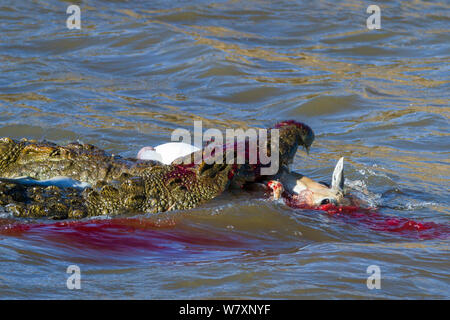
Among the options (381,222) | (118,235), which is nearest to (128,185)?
(118,235)

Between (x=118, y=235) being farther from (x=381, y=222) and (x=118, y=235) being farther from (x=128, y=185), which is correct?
(x=381, y=222)

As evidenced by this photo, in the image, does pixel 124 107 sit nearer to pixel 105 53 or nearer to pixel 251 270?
pixel 105 53

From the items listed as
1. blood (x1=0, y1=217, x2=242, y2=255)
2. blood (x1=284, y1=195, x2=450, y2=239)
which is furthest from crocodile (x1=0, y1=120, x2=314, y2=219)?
blood (x1=284, y1=195, x2=450, y2=239)

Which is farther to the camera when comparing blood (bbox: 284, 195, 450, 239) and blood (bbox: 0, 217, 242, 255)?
blood (bbox: 284, 195, 450, 239)

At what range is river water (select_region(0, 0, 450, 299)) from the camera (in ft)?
12.2

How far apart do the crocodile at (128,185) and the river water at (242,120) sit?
92 mm

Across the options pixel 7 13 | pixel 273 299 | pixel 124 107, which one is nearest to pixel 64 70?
pixel 124 107

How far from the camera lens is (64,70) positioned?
973cm

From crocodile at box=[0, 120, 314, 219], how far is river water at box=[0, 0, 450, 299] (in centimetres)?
9

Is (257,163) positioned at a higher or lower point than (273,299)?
higher

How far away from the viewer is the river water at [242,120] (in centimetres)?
372

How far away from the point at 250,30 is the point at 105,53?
2.52m

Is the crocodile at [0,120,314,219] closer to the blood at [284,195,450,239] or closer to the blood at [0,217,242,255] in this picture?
the blood at [0,217,242,255]

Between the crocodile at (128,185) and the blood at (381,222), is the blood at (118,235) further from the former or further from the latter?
the blood at (381,222)
